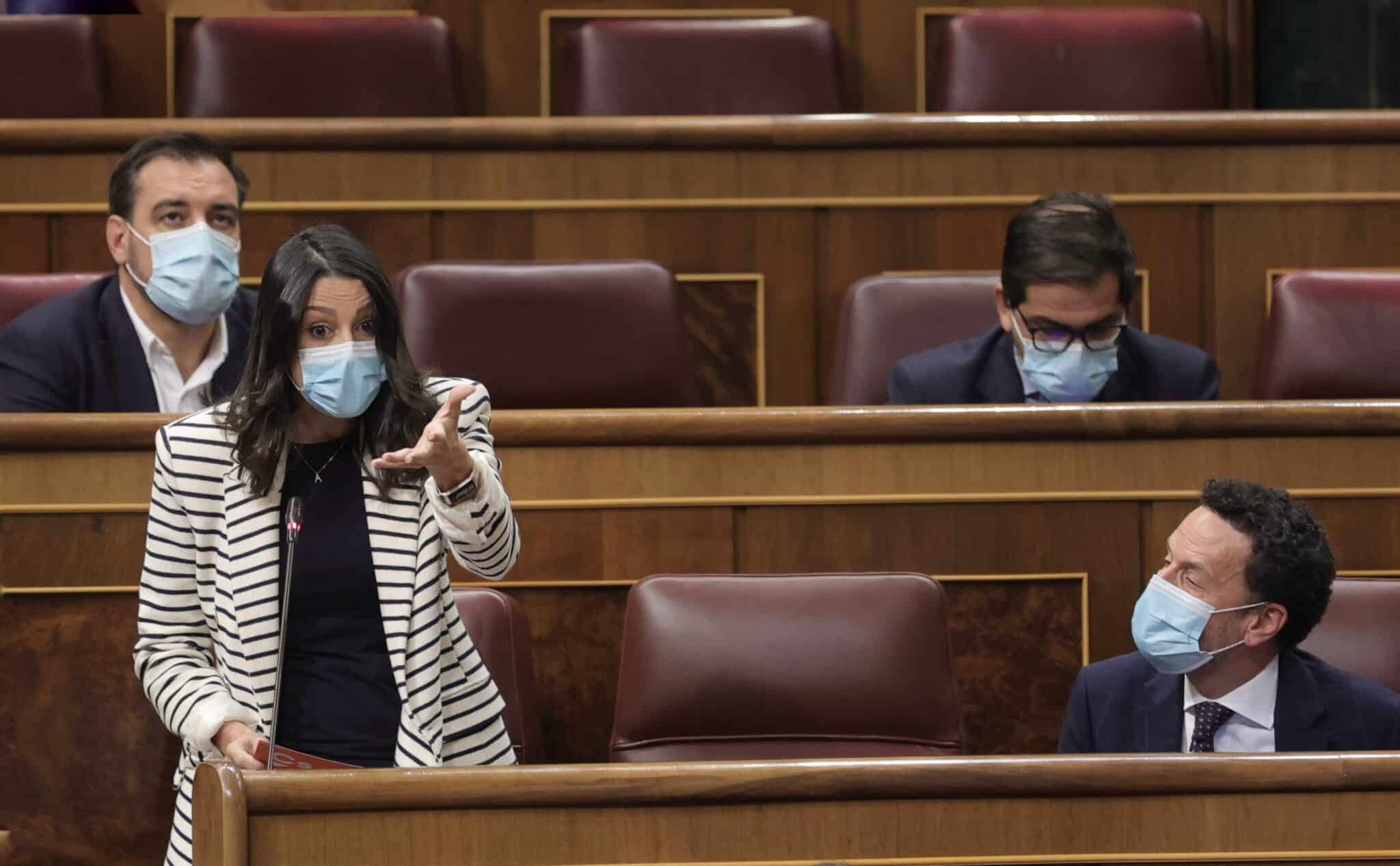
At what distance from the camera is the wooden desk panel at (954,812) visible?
51 cm

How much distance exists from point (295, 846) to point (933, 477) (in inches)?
14.3

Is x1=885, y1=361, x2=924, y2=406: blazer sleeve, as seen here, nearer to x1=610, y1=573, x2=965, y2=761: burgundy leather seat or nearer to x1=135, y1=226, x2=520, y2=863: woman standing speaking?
x1=610, y1=573, x2=965, y2=761: burgundy leather seat

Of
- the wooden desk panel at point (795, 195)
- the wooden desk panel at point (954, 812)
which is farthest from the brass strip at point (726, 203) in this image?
the wooden desk panel at point (954, 812)

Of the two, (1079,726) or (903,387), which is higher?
(903,387)

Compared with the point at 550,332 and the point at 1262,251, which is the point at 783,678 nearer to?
the point at 550,332

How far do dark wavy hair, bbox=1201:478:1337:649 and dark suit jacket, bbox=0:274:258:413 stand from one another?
17.4 inches

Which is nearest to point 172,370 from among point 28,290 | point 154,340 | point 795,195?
point 154,340

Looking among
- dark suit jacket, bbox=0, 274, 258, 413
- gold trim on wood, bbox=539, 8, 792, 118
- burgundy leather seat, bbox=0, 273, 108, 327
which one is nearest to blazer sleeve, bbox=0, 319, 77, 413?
dark suit jacket, bbox=0, 274, 258, 413

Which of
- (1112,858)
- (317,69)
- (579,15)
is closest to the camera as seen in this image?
(1112,858)

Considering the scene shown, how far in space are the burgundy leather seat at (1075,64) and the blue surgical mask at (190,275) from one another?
0.54 metres

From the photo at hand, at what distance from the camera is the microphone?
1.78ft

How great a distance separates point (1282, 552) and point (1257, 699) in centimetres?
6

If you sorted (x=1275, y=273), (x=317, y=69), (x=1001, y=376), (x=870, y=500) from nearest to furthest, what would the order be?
1. (x=870, y=500)
2. (x=1001, y=376)
3. (x=1275, y=273)
4. (x=317, y=69)

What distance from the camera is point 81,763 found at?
696 millimetres
